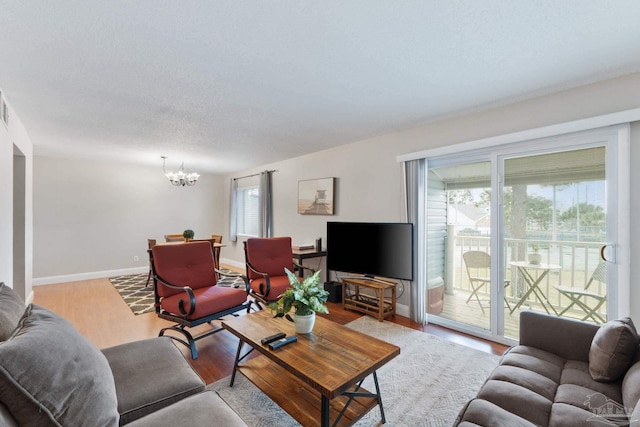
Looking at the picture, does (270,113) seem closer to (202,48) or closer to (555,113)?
(202,48)

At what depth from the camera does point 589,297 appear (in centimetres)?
251

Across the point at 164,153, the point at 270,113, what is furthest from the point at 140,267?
the point at 270,113

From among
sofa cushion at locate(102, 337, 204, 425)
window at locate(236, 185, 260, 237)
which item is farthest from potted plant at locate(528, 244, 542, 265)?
window at locate(236, 185, 260, 237)

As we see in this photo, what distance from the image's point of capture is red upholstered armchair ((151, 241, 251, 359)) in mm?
2680

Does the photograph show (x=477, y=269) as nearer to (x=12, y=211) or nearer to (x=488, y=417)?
(x=488, y=417)

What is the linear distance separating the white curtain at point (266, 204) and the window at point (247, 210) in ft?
2.31

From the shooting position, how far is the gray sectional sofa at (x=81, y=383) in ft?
3.00

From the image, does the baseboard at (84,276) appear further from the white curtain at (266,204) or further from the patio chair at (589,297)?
the patio chair at (589,297)

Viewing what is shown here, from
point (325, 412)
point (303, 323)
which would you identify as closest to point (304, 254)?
point (303, 323)

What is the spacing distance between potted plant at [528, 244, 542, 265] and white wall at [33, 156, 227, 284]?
6649 mm

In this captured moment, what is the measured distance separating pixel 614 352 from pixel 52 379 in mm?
2465

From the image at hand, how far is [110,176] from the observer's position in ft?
19.2

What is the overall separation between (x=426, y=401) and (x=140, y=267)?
246 inches

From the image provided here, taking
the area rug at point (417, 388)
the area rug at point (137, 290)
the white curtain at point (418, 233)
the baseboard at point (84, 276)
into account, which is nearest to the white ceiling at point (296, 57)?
the white curtain at point (418, 233)
